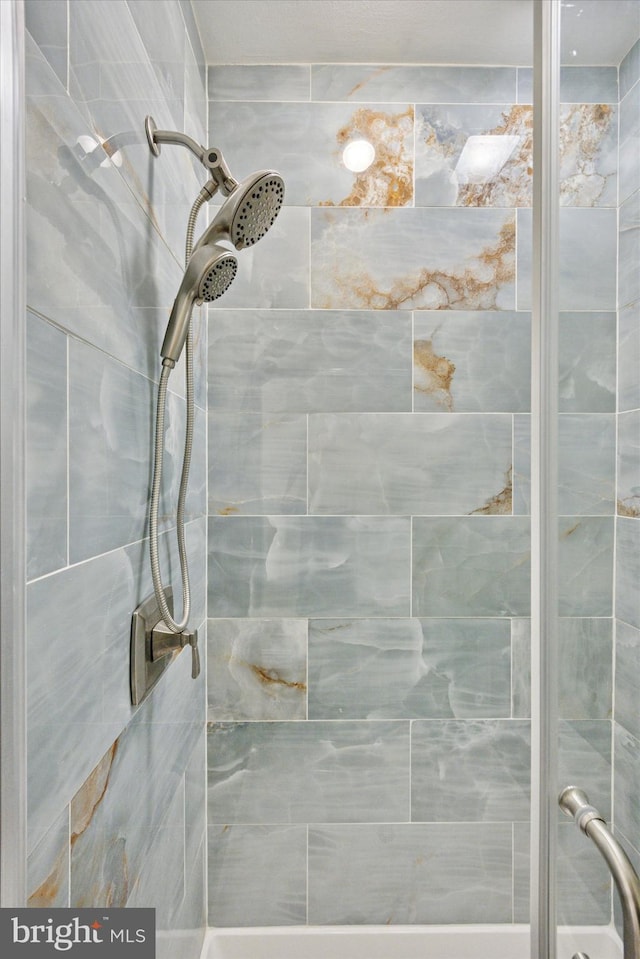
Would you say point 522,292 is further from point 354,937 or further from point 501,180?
point 354,937

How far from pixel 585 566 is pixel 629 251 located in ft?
1.05

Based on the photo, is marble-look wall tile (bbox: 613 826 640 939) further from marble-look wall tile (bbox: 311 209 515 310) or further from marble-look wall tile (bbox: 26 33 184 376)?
marble-look wall tile (bbox: 311 209 515 310)

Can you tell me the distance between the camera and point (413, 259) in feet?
5.68

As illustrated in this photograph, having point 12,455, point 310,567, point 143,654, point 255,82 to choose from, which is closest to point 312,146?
point 255,82

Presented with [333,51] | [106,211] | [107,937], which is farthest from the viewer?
[333,51]

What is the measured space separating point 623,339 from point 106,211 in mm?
632

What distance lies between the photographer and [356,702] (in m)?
1.73

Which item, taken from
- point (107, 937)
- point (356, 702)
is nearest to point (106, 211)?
point (107, 937)

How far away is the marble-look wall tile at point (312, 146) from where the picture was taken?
67.7 inches

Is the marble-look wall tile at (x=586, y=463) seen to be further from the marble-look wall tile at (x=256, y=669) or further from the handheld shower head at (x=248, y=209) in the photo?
the marble-look wall tile at (x=256, y=669)

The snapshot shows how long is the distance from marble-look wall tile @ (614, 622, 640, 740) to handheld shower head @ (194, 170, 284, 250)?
79cm

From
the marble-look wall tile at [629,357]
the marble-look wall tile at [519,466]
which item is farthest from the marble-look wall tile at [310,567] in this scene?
the marble-look wall tile at [629,357]

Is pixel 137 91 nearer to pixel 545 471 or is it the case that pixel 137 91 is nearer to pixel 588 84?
pixel 588 84

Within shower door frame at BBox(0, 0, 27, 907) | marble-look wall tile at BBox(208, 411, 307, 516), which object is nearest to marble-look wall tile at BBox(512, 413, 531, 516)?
marble-look wall tile at BBox(208, 411, 307, 516)
